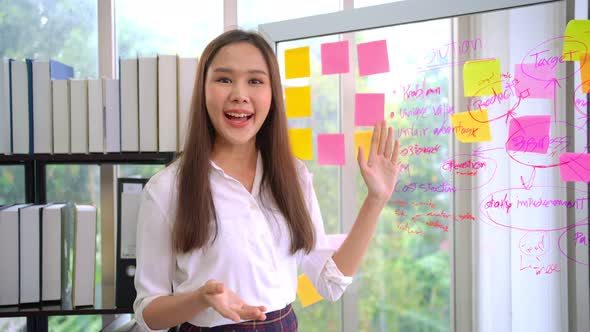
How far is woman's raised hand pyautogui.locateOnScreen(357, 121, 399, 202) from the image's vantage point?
1174mm

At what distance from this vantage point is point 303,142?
1.50m

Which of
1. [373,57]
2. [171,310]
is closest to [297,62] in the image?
[373,57]

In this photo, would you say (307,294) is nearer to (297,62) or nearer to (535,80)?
(297,62)

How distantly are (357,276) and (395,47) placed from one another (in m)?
0.75

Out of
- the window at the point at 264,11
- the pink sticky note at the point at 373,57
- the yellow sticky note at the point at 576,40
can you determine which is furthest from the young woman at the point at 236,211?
the window at the point at 264,11

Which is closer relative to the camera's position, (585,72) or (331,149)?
Result: (585,72)

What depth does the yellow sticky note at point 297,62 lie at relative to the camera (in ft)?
4.83

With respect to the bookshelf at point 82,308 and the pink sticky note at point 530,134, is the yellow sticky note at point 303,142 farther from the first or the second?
the pink sticky note at point 530,134

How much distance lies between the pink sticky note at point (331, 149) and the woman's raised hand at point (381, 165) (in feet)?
0.77

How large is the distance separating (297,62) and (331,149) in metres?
0.33

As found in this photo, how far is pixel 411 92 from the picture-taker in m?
1.31

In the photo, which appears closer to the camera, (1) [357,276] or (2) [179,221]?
(2) [179,221]

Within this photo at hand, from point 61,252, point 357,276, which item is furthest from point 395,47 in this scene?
point 61,252

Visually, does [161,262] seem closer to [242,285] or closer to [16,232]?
[242,285]
